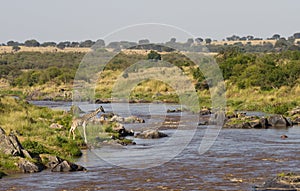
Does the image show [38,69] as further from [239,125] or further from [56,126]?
[56,126]

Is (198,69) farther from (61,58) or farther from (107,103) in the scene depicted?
(61,58)

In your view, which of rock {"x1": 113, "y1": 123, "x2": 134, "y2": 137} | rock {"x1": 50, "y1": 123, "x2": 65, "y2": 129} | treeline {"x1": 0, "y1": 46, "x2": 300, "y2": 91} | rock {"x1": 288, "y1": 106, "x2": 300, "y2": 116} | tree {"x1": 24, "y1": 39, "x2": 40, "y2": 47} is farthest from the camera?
tree {"x1": 24, "y1": 39, "x2": 40, "y2": 47}

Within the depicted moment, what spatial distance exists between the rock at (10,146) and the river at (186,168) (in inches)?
59.6

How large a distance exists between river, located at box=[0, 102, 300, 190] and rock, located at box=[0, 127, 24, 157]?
4.96 ft

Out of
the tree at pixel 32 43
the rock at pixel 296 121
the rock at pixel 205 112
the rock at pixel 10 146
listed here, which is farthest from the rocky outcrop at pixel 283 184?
the tree at pixel 32 43

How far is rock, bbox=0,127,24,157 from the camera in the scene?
2064cm

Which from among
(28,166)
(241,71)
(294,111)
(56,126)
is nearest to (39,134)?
(56,126)

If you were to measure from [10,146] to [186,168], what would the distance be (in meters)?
6.29

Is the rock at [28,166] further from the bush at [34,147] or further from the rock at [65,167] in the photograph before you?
the bush at [34,147]

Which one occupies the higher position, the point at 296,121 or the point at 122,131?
the point at 296,121

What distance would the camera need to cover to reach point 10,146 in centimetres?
2080

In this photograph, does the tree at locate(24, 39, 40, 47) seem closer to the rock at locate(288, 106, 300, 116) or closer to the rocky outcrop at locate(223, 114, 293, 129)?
the rock at locate(288, 106, 300, 116)

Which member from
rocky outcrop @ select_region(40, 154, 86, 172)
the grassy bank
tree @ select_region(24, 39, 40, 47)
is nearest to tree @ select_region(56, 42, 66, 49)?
tree @ select_region(24, 39, 40, 47)

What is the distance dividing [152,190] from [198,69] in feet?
140
